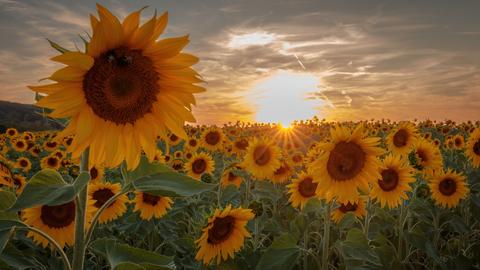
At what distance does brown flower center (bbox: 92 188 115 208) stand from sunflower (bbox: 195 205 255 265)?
5.96ft

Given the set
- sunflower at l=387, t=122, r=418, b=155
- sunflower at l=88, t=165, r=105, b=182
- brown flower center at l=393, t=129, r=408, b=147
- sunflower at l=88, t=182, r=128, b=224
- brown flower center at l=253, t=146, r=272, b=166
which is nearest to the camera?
sunflower at l=88, t=182, r=128, b=224

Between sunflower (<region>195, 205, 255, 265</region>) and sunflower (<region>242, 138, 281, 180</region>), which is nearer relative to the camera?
sunflower (<region>195, 205, 255, 265</region>)

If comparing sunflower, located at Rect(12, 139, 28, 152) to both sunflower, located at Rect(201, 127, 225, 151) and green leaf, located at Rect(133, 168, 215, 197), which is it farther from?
green leaf, located at Rect(133, 168, 215, 197)

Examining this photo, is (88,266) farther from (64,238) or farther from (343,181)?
(343,181)

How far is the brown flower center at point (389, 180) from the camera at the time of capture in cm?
644

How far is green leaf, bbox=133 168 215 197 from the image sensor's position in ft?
7.33

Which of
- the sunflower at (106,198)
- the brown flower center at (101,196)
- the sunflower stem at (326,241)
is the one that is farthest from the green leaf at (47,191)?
the brown flower center at (101,196)

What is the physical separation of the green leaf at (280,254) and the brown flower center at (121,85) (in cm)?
215

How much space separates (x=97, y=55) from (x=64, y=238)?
8.57ft

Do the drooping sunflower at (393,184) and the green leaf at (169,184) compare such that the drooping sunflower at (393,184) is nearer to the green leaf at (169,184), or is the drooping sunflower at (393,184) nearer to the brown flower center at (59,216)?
the brown flower center at (59,216)

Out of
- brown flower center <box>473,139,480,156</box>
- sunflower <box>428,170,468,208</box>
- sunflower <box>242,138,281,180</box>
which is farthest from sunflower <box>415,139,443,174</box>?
sunflower <box>242,138,281,180</box>

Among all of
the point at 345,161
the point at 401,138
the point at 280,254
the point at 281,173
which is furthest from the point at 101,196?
the point at 401,138

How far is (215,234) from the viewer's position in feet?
14.0

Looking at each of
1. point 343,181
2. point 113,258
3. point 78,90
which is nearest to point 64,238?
point 113,258
